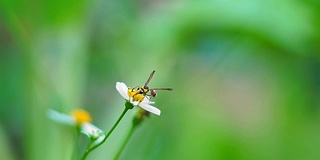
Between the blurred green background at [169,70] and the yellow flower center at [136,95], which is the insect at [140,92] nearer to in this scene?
the yellow flower center at [136,95]

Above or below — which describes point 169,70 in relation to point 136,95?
above

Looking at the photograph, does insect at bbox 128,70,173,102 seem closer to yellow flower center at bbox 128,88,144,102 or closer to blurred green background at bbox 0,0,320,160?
yellow flower center at bbox 128,88,144,102

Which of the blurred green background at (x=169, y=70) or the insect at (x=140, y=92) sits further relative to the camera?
the blurred green background at (x=169, y=70)

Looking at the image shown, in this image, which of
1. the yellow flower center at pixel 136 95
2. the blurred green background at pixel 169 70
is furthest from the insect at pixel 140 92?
the blurred green background at pixel 169 70

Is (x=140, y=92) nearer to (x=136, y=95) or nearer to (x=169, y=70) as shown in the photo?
(x=136, y=95)

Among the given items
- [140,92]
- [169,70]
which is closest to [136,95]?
[140,92]

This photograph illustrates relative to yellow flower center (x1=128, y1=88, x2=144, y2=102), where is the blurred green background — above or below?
above

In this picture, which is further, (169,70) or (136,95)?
(169,70)

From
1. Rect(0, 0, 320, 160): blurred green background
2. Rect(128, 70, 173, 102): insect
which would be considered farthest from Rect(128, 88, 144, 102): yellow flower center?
Rect(0, 0, 320, 160): blurred green background

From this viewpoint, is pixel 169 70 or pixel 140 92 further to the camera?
pixel 169 70
